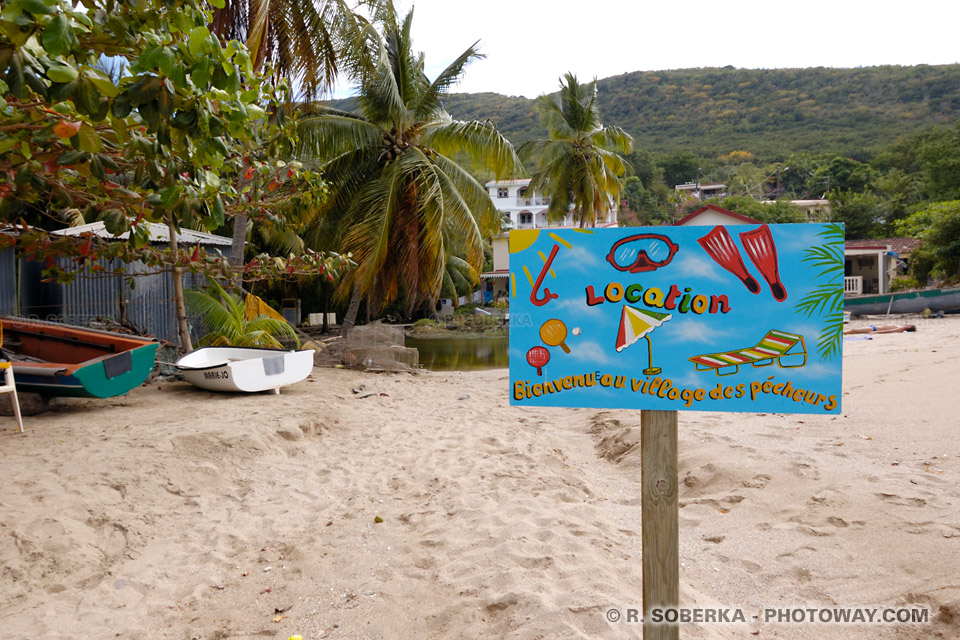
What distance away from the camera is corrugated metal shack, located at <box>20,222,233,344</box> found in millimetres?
10430

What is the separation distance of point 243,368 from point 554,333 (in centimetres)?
665

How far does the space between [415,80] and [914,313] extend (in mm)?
19688

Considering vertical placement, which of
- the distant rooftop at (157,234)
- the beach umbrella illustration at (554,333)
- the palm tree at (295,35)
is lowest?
the beach umbrella illustration at (554,333)

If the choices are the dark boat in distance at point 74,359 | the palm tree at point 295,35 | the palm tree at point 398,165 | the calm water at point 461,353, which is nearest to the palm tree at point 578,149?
the calm water at point 461,353

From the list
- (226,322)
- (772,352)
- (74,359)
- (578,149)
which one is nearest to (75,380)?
(74,359)

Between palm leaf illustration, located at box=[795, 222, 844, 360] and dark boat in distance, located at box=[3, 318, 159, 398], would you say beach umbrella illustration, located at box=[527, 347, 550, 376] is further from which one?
dark boat in distance, located at box=[3, 318, 159, 398]

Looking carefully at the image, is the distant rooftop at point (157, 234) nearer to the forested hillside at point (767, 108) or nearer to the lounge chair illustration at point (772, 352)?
the lounge chair illustration at point (772, 352)

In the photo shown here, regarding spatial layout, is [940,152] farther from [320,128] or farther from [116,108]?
[116,108]

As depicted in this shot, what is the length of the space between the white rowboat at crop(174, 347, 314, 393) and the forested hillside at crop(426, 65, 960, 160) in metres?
70.3

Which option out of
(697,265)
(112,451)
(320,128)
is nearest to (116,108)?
(697,265)

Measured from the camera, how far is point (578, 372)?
2369 mm

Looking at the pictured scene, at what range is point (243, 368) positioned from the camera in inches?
316

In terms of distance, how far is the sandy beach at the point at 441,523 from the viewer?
126 inches

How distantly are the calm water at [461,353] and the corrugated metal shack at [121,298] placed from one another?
22.1 ft
